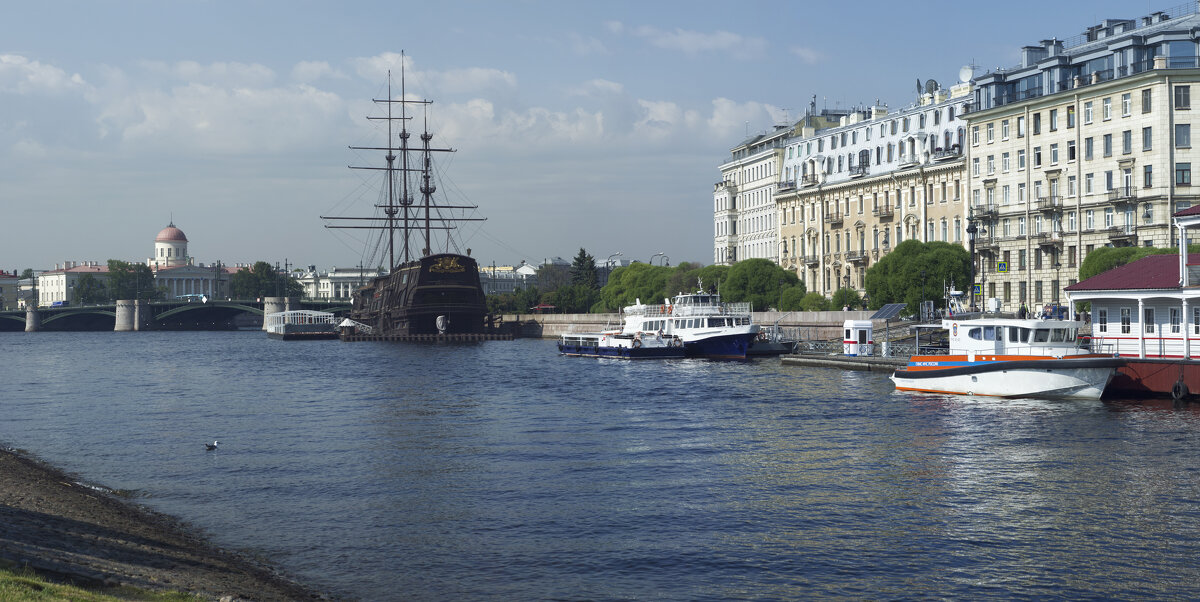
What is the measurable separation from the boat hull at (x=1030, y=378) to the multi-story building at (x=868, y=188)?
55.1m

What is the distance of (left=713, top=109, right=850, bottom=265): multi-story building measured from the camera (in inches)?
5546

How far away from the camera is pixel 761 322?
4222 inches

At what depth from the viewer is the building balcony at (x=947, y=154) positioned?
10538 centimetres

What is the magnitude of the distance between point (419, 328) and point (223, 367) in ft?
159

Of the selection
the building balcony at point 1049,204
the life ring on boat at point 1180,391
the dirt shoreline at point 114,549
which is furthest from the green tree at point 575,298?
the dirt shoreline at point 114,549

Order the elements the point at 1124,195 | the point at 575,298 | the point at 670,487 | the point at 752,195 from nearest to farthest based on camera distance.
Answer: the point at 670,487, the point at 1124,195, the point at 752,195, the point at 575,298

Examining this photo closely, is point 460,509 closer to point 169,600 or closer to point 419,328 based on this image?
point 169,600

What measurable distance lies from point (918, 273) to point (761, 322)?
2092cm

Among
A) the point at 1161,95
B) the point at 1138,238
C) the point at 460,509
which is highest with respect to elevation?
the point at 1161,95

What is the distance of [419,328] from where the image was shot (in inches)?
5413

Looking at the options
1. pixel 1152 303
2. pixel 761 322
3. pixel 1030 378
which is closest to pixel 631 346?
pixel 761 322

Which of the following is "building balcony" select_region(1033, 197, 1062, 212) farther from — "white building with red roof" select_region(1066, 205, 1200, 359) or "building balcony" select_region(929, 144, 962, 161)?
"white building with red roof" select_region(1066, 205, 1200, 359)

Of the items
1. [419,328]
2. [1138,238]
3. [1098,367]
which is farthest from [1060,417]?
[419,328]

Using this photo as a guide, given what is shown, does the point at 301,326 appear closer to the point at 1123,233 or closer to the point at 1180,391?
the point at 1123,233
